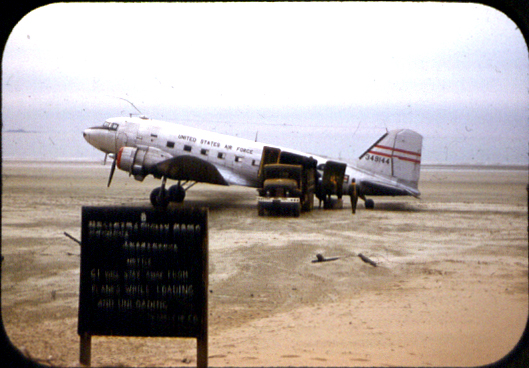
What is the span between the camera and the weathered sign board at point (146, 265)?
3.39 metres

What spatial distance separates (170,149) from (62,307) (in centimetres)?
1101

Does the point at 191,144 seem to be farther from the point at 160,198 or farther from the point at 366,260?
the point at 366,260

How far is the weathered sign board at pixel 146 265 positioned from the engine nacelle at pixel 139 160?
12.3 meters

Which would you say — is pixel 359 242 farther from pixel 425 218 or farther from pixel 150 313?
pixel 150 313

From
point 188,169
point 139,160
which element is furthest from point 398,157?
point 139,160

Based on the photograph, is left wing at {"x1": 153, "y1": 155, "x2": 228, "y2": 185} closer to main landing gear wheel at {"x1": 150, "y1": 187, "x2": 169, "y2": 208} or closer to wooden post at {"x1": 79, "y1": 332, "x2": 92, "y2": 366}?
main landing gear wheel at {"x1": 150, "y1": 187, "x2": 169, "y2": 208}

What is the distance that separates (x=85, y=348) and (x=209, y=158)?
13102mm

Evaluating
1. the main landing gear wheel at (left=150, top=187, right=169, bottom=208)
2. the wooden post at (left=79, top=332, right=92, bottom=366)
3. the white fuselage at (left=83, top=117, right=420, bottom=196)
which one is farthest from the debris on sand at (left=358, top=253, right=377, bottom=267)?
Answer: the white fuselage at (left=83, top=117, right=420, bottom=196)

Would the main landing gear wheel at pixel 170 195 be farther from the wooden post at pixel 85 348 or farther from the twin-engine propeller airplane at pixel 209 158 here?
the wooden post at pixel 85 348

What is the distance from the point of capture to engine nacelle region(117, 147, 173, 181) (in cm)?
1550

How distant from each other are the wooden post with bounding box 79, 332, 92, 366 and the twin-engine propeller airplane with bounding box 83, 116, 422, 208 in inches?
451

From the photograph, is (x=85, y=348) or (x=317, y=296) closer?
(x=85, y=348)

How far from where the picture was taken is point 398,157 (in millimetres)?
17375

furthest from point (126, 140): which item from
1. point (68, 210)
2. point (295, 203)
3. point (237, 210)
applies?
point (295, 203)
